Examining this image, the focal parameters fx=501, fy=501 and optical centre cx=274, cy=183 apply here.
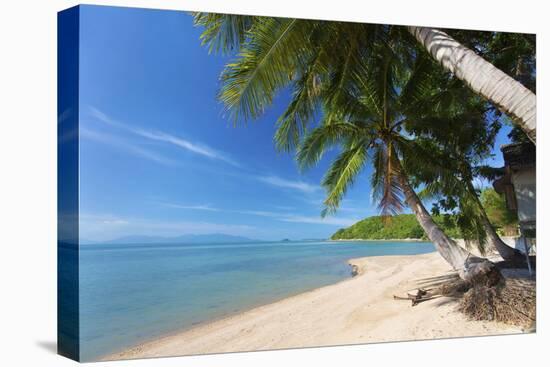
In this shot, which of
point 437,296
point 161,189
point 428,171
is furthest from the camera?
point 428,171

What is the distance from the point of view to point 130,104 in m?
4.20

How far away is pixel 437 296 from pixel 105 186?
3657mm

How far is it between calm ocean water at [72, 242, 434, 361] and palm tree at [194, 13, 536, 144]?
1.20 meters

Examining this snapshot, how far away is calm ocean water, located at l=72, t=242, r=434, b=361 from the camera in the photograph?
3.98 m

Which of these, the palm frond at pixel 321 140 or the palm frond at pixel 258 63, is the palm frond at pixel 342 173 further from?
the palm frond at pixel 258 63

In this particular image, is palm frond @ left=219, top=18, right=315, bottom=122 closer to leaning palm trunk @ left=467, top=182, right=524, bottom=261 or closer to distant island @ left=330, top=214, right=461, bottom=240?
distant island @ left=330, top=214, right=461, bottom=240

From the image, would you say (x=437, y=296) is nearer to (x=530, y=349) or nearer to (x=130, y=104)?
(x=530, y=349)

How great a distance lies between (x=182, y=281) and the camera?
4.41m

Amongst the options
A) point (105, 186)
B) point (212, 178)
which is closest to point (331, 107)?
point (212, 178)

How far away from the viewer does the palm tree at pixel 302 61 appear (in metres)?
3.91

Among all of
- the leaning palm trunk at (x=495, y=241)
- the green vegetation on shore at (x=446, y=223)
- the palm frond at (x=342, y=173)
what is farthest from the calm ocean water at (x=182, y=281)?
the leaning palm trunk at (x=495, y=241)

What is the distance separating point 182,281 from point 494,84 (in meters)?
3.05

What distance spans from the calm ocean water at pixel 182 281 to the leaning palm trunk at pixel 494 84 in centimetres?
190

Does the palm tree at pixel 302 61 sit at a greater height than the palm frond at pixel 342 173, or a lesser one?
greater
